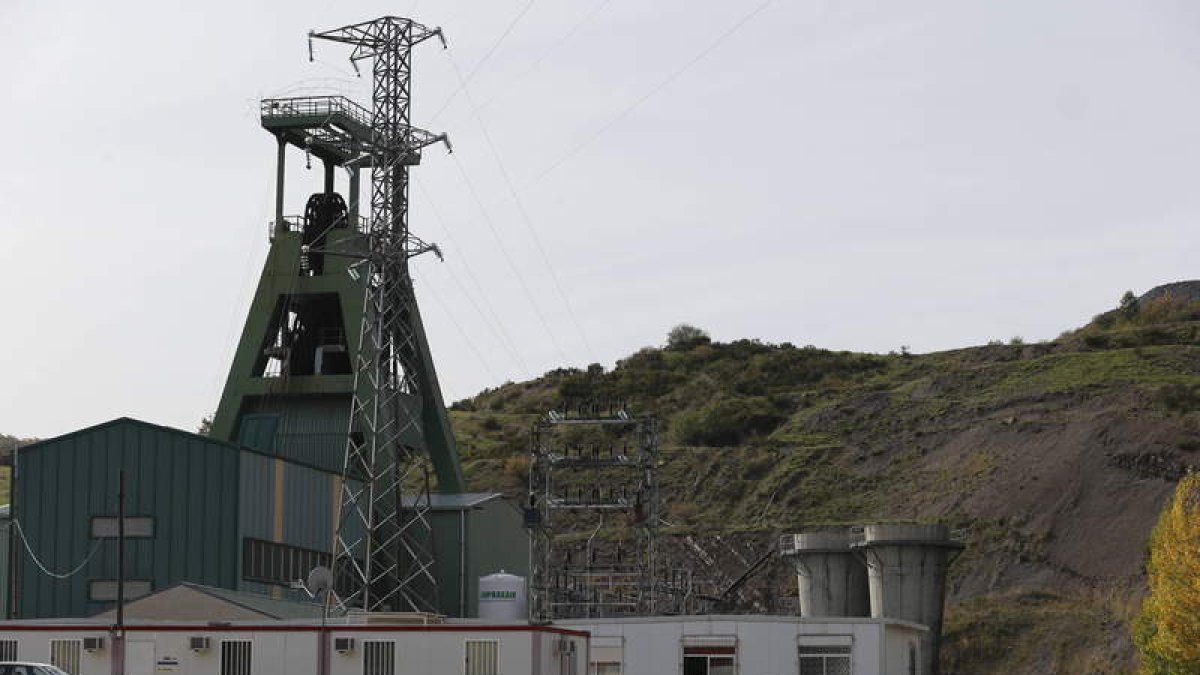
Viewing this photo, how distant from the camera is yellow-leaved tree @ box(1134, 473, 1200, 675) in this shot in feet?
221

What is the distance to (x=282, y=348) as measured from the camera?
3061 inches

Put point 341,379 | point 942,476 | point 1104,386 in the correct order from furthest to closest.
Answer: point 1104,386 < point 942,476 < point 341,379

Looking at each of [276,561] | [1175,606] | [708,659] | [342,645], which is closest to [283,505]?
[276,561]

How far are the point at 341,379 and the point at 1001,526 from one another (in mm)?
37237

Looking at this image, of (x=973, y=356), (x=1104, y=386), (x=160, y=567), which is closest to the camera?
(x=160, y=567)

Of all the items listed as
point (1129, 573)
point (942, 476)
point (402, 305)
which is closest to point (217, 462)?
point (402, 305)

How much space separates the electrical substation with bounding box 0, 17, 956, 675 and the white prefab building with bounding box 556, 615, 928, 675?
0.06 metres

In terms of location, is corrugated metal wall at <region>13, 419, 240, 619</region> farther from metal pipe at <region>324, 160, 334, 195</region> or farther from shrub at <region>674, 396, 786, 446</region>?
shrub at <region>674, 396, 786, 446</region>

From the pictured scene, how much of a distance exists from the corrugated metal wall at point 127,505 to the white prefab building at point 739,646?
1399 cm

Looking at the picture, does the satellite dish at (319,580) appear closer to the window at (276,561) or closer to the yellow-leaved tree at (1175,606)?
the window at (276,561)

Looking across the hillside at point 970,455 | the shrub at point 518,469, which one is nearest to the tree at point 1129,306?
the hillside at point 970,455

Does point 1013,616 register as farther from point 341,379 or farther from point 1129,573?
point 341,379

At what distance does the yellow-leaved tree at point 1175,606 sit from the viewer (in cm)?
6750

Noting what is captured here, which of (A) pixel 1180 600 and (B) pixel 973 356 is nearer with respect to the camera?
(A) pixel 1180 600
